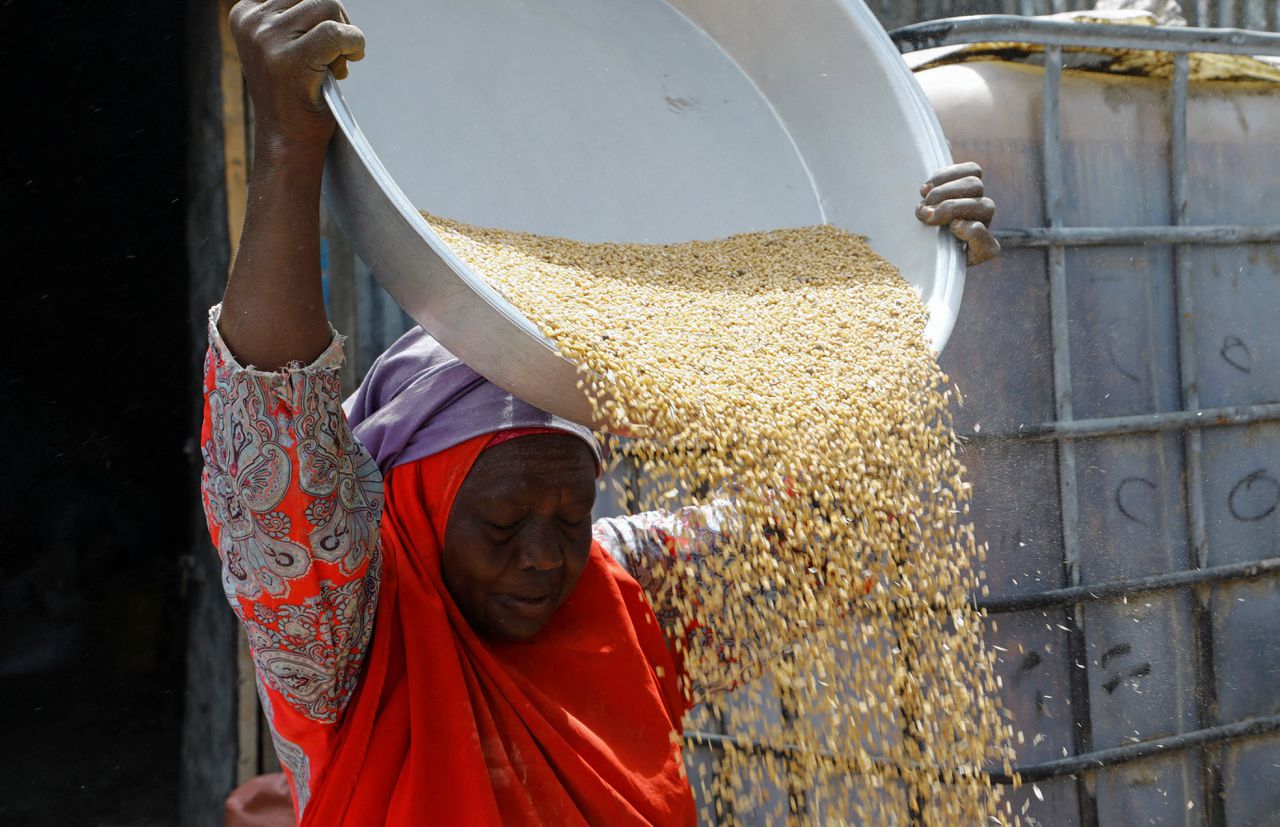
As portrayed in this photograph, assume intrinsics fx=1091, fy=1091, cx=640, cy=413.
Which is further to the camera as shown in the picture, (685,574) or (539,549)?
(685,574)

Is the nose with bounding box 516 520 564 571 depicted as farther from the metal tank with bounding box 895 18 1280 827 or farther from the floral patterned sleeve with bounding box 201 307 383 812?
the metal tank with bounding box 895 18 1280 827

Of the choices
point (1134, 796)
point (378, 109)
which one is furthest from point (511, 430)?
Answer: point (1134, 796)

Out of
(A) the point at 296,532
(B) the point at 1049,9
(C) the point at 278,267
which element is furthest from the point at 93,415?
(B) the point at 1049,9

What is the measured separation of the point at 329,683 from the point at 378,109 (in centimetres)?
87

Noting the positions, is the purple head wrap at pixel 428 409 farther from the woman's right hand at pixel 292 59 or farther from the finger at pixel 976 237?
the finger at pixel 976 237

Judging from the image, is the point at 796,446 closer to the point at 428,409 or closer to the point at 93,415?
the point at 428,409

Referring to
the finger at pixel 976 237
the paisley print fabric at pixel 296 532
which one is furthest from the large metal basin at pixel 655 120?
the paisley print fabric at pixel 296 532

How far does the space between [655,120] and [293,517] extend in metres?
1.11

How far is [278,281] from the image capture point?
1193 millimetres

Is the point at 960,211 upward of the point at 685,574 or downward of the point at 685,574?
upward

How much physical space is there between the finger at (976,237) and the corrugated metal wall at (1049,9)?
2.37 m

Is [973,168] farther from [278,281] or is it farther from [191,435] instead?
[191,435]

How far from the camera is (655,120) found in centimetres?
206

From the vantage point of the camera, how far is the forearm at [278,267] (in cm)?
117
